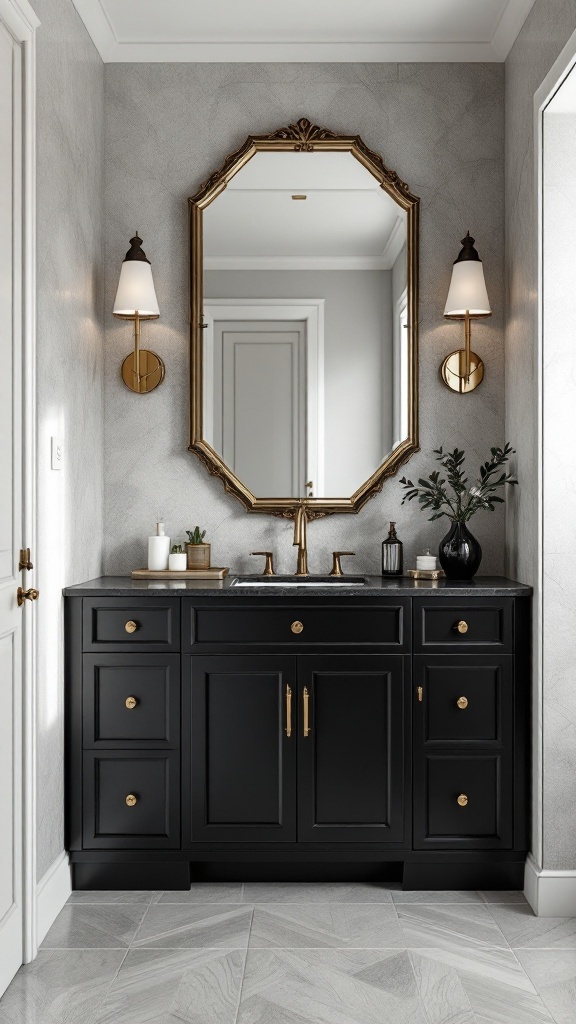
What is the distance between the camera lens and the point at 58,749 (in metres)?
2.69

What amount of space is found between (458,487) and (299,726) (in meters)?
0.98

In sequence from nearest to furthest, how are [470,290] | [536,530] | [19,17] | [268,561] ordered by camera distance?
1. [19,17]
2. [536,530]
3. [470,290]
4. [268,561]

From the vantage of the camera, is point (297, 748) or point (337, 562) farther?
point (337, 562)

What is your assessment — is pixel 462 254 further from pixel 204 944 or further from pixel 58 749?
pixel 204 944

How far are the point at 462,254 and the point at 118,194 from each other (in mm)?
1265

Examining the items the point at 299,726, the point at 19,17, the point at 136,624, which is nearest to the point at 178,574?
the point at 136,624

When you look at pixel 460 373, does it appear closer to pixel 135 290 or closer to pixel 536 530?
pixel 536 530

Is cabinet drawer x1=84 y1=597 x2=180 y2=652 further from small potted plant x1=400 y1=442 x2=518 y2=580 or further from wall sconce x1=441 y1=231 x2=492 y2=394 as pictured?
wall sconce x1=441 y1=231 x2=492 y2=394

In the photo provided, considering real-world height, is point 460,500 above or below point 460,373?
below

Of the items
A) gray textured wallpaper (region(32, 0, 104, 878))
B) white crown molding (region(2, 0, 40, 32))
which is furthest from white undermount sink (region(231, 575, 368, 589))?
white crown molding (region(2, 0, 40, 32))

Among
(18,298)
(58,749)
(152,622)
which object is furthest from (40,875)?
(18,298)

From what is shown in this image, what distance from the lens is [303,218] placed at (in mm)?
3217

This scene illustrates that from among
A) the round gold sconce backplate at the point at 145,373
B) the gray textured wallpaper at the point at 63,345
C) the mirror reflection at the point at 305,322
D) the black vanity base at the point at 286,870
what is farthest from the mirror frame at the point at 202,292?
the black vanity base at the point at 286,870

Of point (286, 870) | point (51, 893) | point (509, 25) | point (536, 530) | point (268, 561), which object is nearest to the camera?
point (51, 893)
